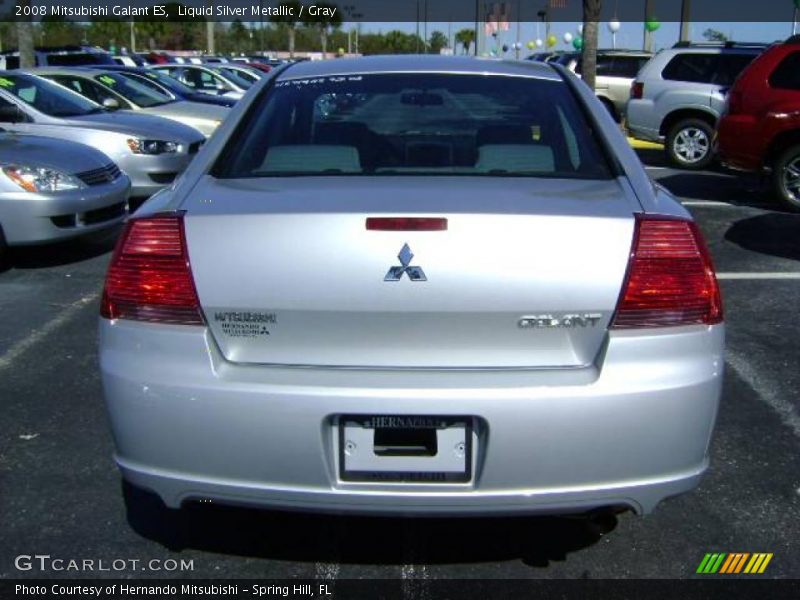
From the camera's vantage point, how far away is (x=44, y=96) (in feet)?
31.1

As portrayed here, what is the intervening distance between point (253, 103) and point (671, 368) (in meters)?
1.86

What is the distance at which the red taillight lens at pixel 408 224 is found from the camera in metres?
2.38

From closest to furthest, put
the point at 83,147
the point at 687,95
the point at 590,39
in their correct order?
the point at 83,147
the point at 687,95
the point at 590,39

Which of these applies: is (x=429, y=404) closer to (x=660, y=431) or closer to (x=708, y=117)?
(x=660, y=431)

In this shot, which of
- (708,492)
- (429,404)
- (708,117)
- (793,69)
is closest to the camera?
(429,404)

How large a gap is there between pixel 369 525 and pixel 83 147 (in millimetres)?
5578

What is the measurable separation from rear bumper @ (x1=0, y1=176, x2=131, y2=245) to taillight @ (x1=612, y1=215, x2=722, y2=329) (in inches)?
215

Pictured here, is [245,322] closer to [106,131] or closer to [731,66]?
[106,131]

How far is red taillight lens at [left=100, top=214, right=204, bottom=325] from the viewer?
2461 mm

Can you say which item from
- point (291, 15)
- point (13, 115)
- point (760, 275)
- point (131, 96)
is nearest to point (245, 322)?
point (760, 275)
